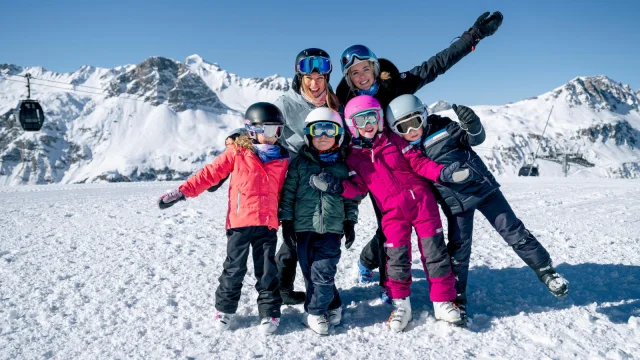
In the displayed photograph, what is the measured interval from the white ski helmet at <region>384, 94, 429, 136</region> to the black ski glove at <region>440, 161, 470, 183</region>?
47cm

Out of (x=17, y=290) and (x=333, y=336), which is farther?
(x=17, y=290)

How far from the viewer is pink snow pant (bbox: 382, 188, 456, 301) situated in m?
3.22

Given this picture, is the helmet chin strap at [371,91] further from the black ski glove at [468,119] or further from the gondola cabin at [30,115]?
the gondola cabin at [30,115]

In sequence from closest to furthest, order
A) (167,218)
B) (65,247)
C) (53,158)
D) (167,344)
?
1. (167,344)
2. (65,247)
3. (167,218)
4. (53,158)

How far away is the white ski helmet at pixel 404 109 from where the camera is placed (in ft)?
11.2

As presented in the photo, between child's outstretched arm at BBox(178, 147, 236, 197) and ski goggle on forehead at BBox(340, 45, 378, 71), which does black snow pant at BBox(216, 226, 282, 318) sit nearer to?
child's outstretched arm at BBox(178, 147, 236, 197)

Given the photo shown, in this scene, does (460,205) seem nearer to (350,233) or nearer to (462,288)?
(462,288)

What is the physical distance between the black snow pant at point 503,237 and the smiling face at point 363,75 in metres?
1.36

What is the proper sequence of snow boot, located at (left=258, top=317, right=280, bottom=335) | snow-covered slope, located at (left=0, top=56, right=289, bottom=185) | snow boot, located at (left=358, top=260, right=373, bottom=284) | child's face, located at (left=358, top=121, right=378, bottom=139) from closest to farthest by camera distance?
snow boot, located at (left=258, top=317, right=280, bottom=335)
child's face, located at (left=358, top=121, right=378, bottom=139)
snow boot, located at (left=358, top=260, right=373, bottom=284)
snow-covered slope, located at (left=0, top=56, right=289, bottom=185)

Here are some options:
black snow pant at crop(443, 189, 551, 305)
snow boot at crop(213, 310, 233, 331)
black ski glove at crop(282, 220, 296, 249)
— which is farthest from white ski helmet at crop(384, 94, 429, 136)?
snow boot at crop(213, 310, 233, 331)

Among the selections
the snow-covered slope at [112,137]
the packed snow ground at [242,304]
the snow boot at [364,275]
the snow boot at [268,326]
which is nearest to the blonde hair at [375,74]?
the snow boot at [364,275]

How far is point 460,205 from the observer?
3.40m

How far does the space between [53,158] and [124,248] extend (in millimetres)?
198930

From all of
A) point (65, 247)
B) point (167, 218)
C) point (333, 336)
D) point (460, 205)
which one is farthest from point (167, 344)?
point (167, 218)
